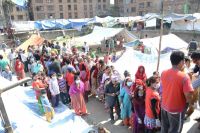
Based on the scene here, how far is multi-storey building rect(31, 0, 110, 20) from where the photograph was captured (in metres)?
73.2

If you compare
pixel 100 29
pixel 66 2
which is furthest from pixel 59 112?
pixel 66 2

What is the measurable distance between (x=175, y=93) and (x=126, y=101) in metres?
3.18

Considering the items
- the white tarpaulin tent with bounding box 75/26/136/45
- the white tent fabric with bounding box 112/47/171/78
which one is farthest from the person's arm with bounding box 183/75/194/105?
the white tarpaulin tent with bounding box 75/26/136/45

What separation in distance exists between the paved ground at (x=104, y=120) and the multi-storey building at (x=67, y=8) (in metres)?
66.4

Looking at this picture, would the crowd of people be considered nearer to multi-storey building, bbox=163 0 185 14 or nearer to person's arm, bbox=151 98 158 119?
person's arm, bbox=151 98 158 119

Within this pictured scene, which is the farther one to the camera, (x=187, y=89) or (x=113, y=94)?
(x=113, y=94)

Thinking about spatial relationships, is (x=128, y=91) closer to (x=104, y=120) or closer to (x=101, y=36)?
(x=104, y=120)

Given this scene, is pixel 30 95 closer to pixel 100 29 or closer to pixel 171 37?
pixel 171 37

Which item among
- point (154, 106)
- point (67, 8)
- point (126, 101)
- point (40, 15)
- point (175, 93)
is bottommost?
point (126, 101)

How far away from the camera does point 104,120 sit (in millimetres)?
8648

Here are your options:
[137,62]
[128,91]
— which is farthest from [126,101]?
[137,62]

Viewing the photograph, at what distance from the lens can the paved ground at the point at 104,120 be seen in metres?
7.05

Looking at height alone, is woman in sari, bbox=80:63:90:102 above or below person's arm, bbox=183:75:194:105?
below

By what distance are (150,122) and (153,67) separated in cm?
490
